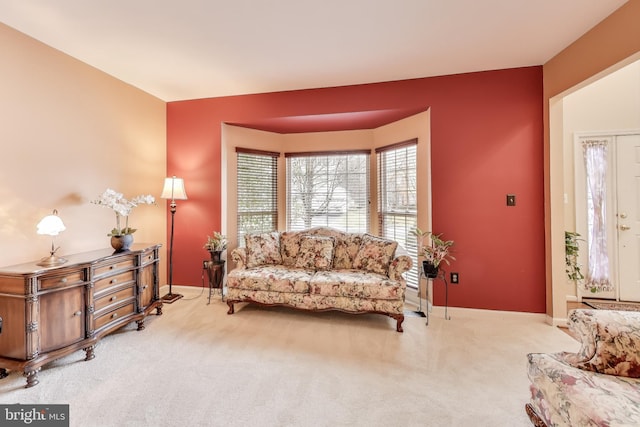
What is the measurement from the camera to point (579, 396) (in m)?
1.08

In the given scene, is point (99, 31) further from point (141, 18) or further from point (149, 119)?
point (149, 119)

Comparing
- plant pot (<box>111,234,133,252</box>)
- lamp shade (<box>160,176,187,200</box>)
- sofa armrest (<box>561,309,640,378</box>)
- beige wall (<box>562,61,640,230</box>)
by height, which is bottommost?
sofa armrest (<box>561,309,640,378</box>)

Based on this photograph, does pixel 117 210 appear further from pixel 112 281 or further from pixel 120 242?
pixel 112 281

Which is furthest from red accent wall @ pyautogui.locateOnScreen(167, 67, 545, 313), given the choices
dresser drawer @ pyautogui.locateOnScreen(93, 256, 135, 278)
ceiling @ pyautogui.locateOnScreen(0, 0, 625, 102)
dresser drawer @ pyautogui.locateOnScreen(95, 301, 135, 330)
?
dresser drawer @ pyautogui.locateOnScreen(95, 301, 135, 330)

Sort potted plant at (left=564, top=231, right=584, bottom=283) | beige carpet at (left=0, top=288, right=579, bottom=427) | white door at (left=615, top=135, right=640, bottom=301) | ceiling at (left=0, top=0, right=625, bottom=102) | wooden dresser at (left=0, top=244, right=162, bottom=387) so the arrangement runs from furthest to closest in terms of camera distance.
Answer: white door at (left=615, top=135, right=640, bottom=301), potted plant at (left=564, top=231, right=584, bottom=283), ceiling at (left=0, top=0, right=625, bottom=102), wooden dresser at (left=0, top=244, right=162, bottom=387), beige carpet at (left=0, top=288, right=579, bottom=427)

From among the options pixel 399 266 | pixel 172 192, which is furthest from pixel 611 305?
pixel 172 192

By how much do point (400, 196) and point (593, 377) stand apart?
8.55 ft

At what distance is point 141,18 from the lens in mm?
2117

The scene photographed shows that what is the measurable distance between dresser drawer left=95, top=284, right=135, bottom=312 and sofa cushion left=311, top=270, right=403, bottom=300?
1.86m

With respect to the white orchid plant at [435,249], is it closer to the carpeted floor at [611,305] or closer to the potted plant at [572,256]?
the potted plant at [572,256]

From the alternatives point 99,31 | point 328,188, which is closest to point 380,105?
point 328,188

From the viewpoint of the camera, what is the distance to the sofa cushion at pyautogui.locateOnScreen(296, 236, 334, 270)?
326 cm

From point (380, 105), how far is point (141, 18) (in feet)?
8.19

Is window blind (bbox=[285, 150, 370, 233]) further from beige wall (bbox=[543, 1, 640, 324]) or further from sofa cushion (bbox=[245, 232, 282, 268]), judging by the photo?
beige wall (bbox=[543, 1, 640, 324])
